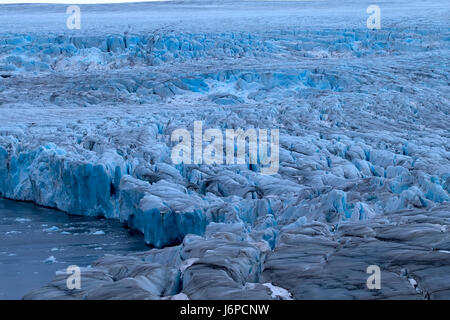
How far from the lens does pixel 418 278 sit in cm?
364

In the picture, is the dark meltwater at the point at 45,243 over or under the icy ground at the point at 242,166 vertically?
under

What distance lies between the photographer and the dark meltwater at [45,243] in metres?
5.72

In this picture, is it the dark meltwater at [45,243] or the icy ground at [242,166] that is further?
the dark meltwater at [45,243]

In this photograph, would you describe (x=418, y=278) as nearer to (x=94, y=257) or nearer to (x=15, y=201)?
(x=94, y=257)

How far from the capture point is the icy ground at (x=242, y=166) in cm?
394

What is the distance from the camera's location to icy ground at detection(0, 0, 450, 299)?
3.94 metres

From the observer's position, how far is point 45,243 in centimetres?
680

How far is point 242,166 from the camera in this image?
7.97 m

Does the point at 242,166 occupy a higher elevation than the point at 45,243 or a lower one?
higher

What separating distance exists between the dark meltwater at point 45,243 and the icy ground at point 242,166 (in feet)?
0.95

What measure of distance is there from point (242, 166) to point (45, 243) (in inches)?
113

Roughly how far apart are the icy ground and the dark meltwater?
288 mm

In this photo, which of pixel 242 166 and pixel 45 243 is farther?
pixel 242 166
